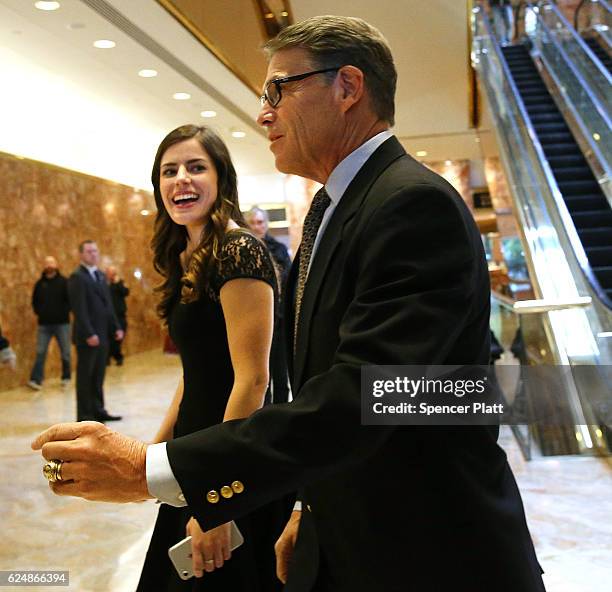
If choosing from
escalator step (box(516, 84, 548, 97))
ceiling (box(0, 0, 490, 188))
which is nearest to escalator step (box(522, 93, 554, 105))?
escalator step (box(516, 84, 548, 97))

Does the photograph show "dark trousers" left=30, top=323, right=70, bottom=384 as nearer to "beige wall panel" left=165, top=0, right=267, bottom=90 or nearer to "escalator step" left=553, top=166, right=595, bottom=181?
"beige wall panel" left=165, top=0, right=267, bottom=90

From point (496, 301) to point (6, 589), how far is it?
4366mm

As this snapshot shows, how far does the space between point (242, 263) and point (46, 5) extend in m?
6.64

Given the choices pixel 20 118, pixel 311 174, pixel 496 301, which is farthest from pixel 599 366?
pixel 20 118

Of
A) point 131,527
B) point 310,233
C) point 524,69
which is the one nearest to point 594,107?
point 524,69

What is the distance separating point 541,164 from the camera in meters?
7.86

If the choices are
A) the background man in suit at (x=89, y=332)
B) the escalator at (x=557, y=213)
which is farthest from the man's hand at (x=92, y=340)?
the escalator at (x=557, y=213)

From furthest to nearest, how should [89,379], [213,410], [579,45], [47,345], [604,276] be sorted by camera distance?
1. [47,345]
2. [579,45]
3. [89,379]
4. [604,276]
5. [213,410]

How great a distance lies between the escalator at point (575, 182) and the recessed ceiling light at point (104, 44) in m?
5.42

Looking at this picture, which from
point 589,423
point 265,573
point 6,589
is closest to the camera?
point 265,573

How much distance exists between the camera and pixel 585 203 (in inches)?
303

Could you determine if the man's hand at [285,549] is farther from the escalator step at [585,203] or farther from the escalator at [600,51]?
the escalator at [600,51]

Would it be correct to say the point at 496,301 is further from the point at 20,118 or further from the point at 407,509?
the point at 20,118

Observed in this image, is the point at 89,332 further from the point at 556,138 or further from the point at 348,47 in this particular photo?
the point at 348,47
